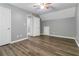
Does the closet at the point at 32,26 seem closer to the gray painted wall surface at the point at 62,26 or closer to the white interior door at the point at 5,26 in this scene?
the gray painted wall surface at the point at 62,26

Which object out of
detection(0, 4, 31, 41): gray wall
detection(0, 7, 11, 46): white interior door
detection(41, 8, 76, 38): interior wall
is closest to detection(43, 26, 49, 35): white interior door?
detection(41, 8, 76, 38): interior wall

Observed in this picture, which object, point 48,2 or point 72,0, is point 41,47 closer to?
point 48,2

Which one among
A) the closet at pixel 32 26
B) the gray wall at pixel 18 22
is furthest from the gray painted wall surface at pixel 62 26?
the gray wall at pixel 18 22

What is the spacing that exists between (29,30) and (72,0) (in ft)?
3.80

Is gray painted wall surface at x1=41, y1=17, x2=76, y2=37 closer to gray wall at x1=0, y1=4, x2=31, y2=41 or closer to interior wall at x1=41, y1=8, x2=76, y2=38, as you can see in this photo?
interior wall at x1=41, y1=8, x2=76, y2=38

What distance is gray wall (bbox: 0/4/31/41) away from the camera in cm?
182

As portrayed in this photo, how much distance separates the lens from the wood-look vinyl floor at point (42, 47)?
1.71m

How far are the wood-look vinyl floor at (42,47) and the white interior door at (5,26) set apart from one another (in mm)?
145

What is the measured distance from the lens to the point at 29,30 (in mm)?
2053

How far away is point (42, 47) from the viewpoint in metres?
1.99

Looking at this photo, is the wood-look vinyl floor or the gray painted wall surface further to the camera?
the gray painted wall surface

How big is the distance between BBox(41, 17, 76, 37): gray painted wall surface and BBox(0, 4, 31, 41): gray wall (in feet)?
1.53

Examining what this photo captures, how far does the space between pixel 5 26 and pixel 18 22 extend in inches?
12.0

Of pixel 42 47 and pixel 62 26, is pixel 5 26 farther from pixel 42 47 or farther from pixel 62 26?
pixel 62 26
